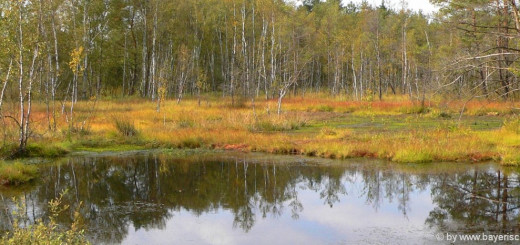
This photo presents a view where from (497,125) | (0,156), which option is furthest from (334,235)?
(497,125)

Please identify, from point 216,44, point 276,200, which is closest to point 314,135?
point 276,200

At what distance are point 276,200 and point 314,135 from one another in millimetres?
9123

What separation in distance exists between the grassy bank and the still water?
0.98m

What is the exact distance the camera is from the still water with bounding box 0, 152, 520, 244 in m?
9.57

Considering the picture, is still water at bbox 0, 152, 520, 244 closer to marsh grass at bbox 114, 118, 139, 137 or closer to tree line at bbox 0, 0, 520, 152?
marsh grass at bbox 114, 118, 139, 137

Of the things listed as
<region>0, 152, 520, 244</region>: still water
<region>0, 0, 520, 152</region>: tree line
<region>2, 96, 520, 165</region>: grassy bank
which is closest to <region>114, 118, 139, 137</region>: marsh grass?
<region>2, 96, 520, 165</region>: grassy bank

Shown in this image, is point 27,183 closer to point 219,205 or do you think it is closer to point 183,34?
point 219,205

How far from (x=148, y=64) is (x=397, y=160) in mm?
37845

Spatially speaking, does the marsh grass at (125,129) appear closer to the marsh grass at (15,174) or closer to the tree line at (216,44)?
the marsh grass at (15,174)

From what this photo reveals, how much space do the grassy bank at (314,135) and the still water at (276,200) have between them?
0.98 m

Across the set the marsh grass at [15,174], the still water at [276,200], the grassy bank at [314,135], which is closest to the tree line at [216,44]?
the grassy bank at [314,135]

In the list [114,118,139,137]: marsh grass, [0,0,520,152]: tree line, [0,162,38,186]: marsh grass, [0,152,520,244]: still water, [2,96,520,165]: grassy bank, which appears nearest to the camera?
[0,152,520,244]: still water

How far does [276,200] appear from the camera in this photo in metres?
12.4

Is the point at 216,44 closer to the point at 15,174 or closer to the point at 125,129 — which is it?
the point at 125,129
